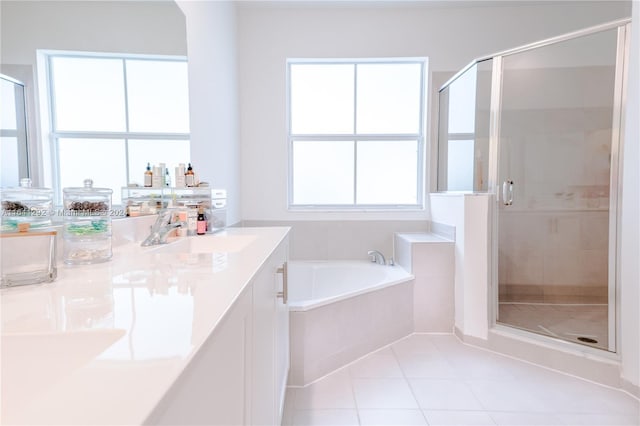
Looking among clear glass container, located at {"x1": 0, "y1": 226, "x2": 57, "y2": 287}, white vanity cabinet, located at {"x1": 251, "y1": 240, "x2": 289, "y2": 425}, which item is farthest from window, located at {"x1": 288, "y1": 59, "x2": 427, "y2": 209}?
clear glass container, located at {"x1": 0, "y1": 226, "x2": 57, "y2": 287}

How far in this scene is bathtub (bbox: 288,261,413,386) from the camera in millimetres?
1823

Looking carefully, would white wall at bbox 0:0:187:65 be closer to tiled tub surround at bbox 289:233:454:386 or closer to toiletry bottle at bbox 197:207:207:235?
toiletry bottle at bbox 197:207:207:235

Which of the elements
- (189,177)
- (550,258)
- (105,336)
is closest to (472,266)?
(550,258)

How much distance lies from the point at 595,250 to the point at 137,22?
10.4ft

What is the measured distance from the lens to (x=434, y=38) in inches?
114

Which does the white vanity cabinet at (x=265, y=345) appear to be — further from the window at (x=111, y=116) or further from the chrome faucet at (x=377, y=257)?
the chrome faucet at (x=377, y=257)

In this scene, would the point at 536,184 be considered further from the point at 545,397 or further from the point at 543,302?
the point at 545,397

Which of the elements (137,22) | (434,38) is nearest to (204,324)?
(137,22)

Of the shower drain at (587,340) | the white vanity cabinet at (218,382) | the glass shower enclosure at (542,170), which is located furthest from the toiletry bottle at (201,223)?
the shower drain at (587,340)

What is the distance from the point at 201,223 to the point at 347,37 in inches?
91.8

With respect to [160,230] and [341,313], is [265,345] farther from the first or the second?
[341,313]

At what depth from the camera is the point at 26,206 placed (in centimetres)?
82

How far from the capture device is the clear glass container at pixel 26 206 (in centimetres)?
77

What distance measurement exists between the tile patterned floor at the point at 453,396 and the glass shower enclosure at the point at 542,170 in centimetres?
39
